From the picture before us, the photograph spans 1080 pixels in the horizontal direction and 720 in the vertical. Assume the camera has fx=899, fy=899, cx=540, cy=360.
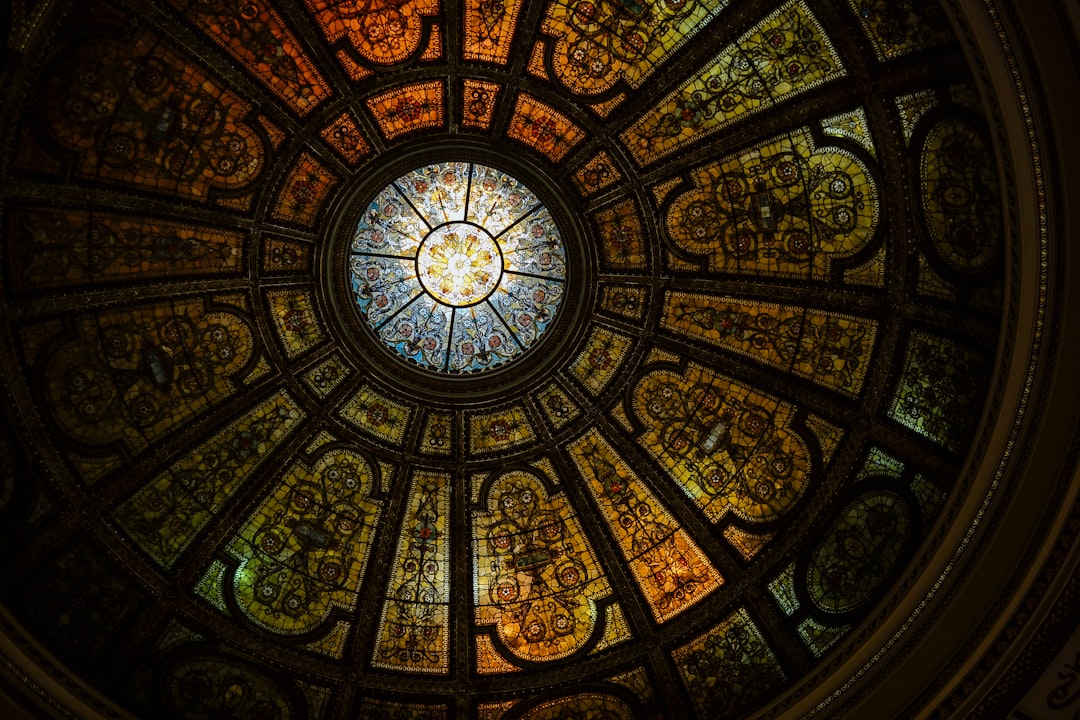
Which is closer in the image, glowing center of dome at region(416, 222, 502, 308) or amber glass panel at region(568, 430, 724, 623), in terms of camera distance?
amber glass panel at region(568, 430, 724, 623)

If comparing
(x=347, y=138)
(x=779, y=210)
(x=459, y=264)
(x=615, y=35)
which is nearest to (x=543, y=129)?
(x=615, y=35)

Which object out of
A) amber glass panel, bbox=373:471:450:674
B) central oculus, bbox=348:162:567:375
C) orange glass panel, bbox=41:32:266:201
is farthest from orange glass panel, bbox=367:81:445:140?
amber glass panel, bbox=373:471:450:674

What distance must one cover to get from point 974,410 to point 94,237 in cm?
1174

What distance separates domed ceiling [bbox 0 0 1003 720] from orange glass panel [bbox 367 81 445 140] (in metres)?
0.07

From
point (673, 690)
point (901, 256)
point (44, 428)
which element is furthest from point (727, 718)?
point (44, 428)

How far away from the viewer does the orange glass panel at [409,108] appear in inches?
505

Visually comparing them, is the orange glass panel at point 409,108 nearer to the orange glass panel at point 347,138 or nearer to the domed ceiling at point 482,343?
the domed ceiling at point 482,343

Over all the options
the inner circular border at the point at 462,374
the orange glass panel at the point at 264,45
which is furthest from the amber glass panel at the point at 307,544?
the orange glass panel at the point at 264,45

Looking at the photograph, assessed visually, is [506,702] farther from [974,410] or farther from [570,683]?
[974,410]

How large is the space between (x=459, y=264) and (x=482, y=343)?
1.36m

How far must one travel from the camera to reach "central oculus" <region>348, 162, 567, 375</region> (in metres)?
14.2

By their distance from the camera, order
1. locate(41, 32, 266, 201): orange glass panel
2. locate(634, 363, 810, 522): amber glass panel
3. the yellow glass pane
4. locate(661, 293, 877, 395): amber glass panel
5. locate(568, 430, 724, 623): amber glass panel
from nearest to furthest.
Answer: locate(41, 32, 266, 201): orange glass panel
locate(661, 293, 877, 395): amber glass panel
the yellow glass pane
locate(634, 363, 810, 522): amber glass panel
locate(568, 430, 724, 623): amber glass panel

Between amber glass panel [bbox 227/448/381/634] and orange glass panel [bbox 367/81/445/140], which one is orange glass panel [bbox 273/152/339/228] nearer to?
orange glass panel [bbox 367/81/445/140]

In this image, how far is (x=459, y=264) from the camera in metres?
14.8
